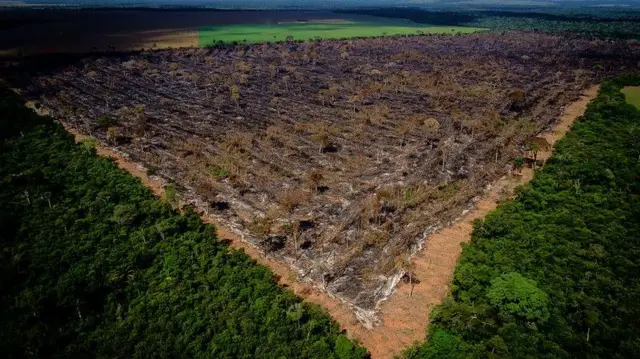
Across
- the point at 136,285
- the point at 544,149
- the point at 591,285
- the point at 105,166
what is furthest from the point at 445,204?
the point at 105,166

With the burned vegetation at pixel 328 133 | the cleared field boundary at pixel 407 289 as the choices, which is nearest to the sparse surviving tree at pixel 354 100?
the burned vegetation at pixel 328 133

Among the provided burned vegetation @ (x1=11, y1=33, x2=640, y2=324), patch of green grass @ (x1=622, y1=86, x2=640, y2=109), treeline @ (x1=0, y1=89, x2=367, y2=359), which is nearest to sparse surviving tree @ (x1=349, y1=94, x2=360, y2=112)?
burned vegetation @ (x1=11, y1=33, x2=640, y2=324)

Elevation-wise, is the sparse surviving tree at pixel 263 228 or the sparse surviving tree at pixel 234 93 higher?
the sparse surviving tree at pixel 234 93

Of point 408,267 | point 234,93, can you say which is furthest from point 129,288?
point 234,93

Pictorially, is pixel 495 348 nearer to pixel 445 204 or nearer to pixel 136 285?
pixel 445 204

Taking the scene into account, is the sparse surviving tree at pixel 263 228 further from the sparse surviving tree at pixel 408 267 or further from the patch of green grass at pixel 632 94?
the patch of green grass at pixel 632 94

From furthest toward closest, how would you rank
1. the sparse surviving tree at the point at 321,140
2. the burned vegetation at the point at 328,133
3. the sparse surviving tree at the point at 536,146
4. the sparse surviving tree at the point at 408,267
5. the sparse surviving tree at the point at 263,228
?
the sparse surviving tree at the point at 321,140
the sparse surviving tree at the point at 536,146
the burned vegetation at the point at 328,133
the sparse surviving tree at the point at 263,228
the sparse surviving tree at the point at 408,267

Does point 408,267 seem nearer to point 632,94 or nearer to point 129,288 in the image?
point 129,288
